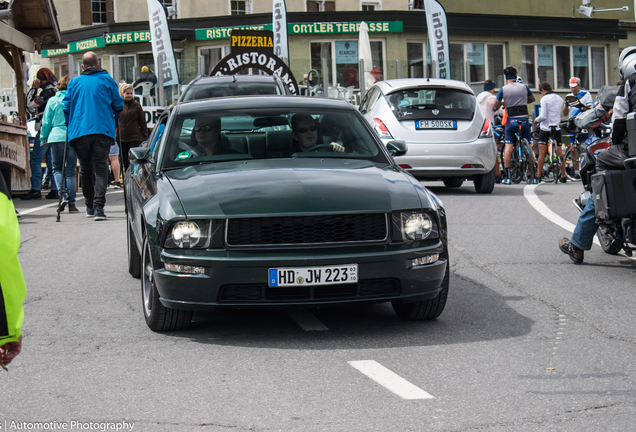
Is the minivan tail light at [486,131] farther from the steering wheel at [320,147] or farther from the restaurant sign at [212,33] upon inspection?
the restaurant sign at [212,33]

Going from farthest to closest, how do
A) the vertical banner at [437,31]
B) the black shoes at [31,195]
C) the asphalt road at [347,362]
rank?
the vertical banner at [437,31], the black shoes at [31,195], the asphalt road at [347,362]

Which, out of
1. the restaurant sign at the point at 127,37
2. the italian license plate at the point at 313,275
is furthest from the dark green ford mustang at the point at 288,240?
the restaurant sign at the point at 127,37

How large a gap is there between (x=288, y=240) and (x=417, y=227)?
79 cm

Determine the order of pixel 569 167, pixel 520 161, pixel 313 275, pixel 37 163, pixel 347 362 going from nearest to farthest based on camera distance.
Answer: pixel 347 362
pixel 313 275
pixel 37 163
pixel 520 161
pixel 569 167

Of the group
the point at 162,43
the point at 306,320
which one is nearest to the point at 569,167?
the point at 162,43

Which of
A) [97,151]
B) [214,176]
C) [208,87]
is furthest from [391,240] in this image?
[208,87]

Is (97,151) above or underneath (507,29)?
underneath

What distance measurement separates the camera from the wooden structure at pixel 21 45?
658 inches

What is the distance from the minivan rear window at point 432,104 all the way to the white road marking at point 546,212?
1602 millimetres

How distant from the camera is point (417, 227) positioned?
Result: 552 cm

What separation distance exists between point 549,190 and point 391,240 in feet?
36.0

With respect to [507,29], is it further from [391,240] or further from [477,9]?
[391,240]

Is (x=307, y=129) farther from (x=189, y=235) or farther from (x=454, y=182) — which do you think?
(x=454, y=182)

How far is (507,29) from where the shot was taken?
134ft
